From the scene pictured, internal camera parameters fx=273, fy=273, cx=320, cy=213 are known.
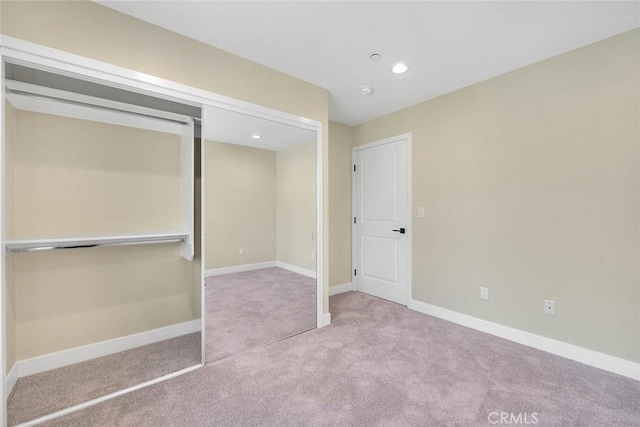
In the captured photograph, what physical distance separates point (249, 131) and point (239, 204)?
2.26ft

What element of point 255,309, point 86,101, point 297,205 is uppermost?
point 86,101

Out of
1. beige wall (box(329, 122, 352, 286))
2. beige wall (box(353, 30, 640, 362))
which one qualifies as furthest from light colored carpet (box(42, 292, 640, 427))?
beige wall (box(329, 122, 352, 286))

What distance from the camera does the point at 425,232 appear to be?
3.29 meters

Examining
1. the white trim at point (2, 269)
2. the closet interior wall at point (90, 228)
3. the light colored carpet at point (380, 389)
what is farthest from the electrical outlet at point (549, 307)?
the white trim at point (2, 269)

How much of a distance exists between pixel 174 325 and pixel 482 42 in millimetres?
3642

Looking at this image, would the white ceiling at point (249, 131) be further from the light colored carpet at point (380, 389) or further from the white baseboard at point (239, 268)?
the light colored carpet at point (380, 389)

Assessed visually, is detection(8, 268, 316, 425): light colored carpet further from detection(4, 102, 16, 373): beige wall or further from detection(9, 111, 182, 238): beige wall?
detection(9, 111, 182, 238): beige wall

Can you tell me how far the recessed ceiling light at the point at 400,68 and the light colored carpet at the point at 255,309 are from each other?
7.29 ft

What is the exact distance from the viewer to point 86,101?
211 centimetres

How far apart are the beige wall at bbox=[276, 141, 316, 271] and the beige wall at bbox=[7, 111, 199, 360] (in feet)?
2.90

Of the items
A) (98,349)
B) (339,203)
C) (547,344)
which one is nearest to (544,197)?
(547,344)

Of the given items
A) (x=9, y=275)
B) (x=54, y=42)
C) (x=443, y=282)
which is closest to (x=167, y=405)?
(x=9, y=275)

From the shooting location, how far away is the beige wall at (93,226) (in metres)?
2.00

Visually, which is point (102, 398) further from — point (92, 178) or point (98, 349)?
point (92, 178)
